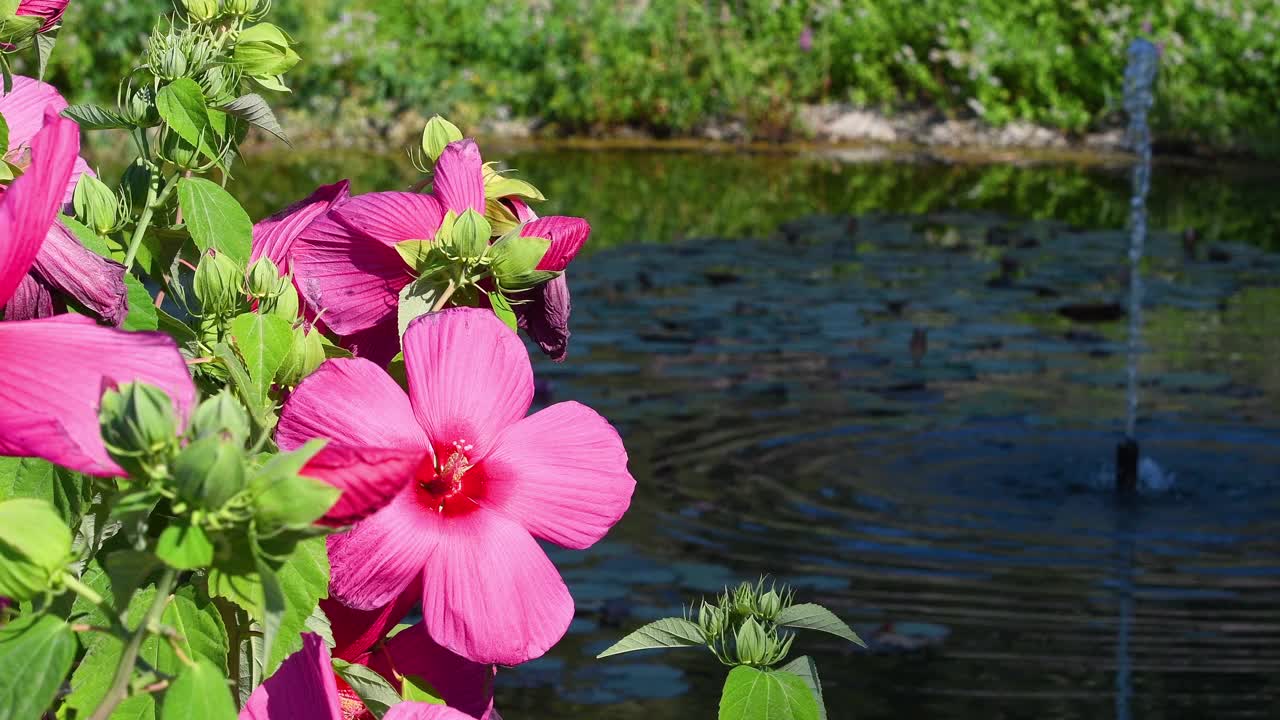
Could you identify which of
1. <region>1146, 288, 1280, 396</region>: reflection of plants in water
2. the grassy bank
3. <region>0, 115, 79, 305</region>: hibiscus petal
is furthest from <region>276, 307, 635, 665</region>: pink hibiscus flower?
the grassy bank

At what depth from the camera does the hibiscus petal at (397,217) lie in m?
0.95

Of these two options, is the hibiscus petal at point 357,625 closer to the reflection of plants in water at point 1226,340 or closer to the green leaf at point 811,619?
the green leaf at point 811,619

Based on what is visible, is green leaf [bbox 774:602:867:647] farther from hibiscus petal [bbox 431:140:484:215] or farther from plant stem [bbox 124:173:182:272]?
plant stem [bbox 124:173:182:272]

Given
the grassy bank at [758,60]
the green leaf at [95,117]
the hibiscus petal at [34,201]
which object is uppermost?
the hibiscus petal at [34,201]

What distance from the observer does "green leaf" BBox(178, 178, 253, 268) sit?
3.21 ft

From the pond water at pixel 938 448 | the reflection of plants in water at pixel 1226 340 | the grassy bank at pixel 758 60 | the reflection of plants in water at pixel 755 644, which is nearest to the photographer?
the reflection of plants in water at pixel 755 644

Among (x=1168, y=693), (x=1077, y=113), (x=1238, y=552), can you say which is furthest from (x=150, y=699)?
(x=1077, y=113)

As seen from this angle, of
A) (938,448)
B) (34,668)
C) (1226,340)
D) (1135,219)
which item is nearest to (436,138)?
(34,668)

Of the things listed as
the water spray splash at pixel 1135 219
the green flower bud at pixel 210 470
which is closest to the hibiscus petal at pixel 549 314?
the green flower bud at pixel 210 470

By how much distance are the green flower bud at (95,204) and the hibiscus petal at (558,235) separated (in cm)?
21

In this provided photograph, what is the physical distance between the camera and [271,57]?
1.00 metres

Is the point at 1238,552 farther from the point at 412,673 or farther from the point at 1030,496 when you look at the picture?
the point at 412,673

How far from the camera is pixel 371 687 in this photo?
92cm

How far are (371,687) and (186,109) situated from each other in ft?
0.99
